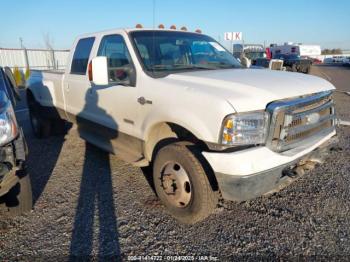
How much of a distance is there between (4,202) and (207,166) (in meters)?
2.26

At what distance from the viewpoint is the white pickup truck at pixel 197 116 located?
8.42 feet

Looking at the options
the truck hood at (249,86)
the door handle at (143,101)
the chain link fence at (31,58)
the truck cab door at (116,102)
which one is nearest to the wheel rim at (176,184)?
the truck cab door at (116,102)

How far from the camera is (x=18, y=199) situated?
317 centimetres

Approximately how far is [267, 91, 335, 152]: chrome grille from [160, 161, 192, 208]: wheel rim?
0.92 m

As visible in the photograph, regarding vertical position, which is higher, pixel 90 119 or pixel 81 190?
pixel 90 119

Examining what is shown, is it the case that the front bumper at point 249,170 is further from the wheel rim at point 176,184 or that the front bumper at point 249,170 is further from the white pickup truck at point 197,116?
the wheel rim at point 176,184

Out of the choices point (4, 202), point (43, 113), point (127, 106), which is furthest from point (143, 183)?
point (43, 113)

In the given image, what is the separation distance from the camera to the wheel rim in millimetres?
3033

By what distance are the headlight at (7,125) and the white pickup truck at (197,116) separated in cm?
91

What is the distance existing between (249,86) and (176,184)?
1.24 meters

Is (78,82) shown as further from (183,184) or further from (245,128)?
(245,128)

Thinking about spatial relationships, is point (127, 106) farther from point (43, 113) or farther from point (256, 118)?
point (43, 113)

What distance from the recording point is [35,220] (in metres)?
3.22

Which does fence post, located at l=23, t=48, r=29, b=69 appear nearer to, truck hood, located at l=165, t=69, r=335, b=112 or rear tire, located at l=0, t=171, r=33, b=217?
rear tire, located at l=0, t=171, r=33, b=217
